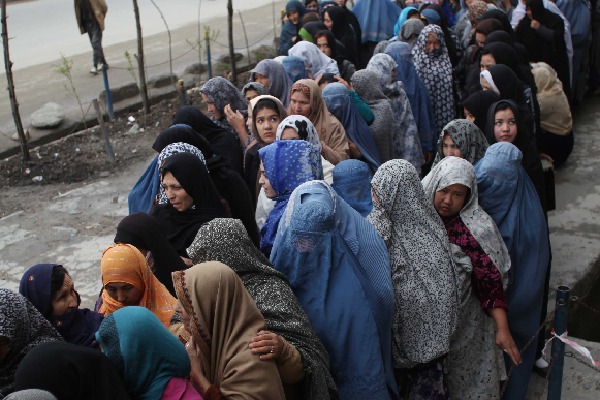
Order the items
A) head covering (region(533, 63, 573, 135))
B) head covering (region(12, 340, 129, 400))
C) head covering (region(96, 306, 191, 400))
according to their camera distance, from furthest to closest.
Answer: head covering (region(533, 63, 573, 135)) → head covering (region(96, 306, 191, 400)) → head covering (region(12, 340, 129, 400))

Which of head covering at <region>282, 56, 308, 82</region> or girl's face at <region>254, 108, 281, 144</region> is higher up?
girl's face at <region>254, 108, 281, 144</region>

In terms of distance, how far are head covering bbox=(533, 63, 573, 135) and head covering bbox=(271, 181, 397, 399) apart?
407 cm

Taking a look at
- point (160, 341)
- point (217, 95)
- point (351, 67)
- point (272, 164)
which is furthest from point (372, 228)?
point (351, 67)

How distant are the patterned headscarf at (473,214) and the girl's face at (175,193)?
1155 millimetres

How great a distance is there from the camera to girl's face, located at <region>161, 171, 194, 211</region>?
11.4ft

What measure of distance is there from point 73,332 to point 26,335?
0.95 feet

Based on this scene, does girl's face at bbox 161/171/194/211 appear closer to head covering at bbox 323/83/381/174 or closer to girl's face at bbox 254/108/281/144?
girl's face at bbox 254/108/281/144

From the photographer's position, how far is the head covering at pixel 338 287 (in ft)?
8.55

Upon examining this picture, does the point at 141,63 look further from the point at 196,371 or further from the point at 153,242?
the point at 196,371

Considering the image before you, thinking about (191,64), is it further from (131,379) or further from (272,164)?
(131,379)

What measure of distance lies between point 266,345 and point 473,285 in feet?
4.36

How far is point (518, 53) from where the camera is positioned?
6.20 meters

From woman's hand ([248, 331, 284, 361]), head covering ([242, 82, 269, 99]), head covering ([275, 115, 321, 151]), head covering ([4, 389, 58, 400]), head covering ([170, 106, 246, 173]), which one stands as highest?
head covering ([4, 389, 58, 400])

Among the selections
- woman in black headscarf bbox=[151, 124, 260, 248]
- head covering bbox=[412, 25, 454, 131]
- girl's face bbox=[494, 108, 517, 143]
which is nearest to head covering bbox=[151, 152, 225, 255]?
woman in black headscarf bbox=[151, 124, 260, 248]
